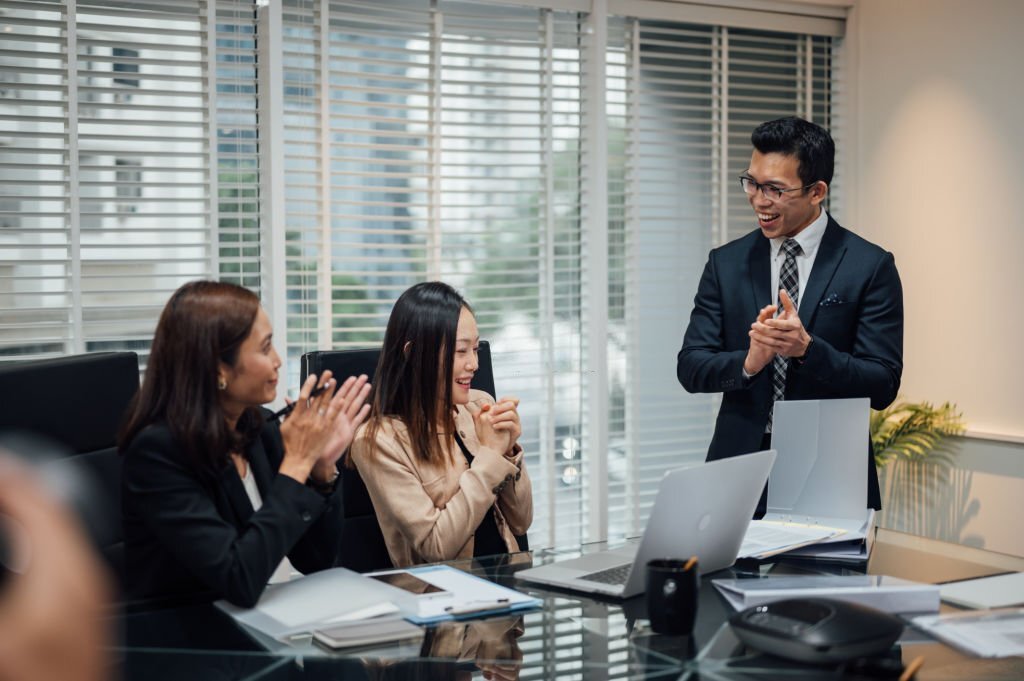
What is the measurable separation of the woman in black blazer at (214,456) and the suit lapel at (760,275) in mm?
1142

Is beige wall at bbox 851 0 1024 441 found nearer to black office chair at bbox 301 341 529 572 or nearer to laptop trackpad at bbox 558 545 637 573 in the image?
laptop trackpad at bbox 558 545 637 573

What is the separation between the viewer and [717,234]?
3.93 metres

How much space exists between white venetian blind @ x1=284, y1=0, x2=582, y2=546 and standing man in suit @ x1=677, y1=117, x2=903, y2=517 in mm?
1057

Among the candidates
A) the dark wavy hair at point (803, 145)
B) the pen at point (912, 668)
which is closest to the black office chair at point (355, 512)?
the dark wavy hair at point (803, 145)

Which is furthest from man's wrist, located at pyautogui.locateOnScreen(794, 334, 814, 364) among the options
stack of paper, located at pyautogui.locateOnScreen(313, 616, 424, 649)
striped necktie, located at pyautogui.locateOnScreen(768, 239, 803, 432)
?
stack of paper, located at pyautogui.locateOnScreen(313, 616, 424, 649)

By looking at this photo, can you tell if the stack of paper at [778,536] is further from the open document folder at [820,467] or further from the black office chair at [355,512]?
the black office chair at [355,512]

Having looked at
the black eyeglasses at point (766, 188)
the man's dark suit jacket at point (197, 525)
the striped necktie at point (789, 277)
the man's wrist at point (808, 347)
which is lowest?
the man's dark suit jacket at point (197, 525)

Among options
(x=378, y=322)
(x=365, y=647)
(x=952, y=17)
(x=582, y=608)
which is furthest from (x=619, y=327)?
(x=365, y=647)

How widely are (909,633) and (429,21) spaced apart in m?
2.55

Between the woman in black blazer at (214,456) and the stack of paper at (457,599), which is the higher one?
the woman in black blazer at (214,456)

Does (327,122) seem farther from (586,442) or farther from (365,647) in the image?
(365,647)

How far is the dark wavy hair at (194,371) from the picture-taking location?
5.51 feet

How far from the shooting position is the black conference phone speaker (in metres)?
1.34

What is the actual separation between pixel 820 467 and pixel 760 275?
64cm
